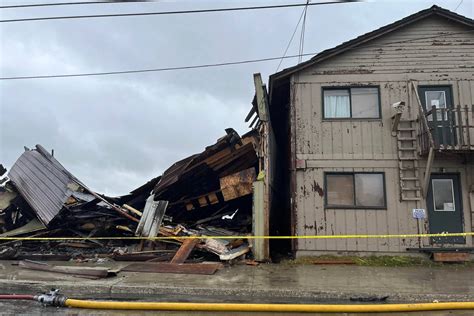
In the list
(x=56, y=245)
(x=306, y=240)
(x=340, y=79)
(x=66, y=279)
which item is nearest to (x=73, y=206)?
(x=56, y=245)

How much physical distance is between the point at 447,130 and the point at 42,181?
12217 mm

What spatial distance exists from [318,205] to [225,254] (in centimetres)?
308

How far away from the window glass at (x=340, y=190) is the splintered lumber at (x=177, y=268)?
153 inches

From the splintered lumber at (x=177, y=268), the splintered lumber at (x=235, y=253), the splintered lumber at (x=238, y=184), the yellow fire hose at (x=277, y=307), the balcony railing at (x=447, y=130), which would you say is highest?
the balcony railing at (x=447, y=130)

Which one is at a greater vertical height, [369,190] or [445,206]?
[369,190]

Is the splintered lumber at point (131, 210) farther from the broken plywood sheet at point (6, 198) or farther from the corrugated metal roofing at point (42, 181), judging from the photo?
the broken plywood sheet at point (6, 198)

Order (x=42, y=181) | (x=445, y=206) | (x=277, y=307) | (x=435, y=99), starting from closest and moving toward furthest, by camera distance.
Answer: (x=277, y=307) → (x=445, y=206) → (x=435, y=99) → (x=42, y=181)

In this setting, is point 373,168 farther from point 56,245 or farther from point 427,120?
point 56,245

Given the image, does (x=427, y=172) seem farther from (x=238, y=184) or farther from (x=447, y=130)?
(x=238, y=184)

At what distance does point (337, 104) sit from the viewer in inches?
486

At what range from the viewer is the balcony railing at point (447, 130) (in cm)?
1084

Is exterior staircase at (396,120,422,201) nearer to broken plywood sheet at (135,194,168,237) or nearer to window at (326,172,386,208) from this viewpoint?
window at (326,172,386,208)

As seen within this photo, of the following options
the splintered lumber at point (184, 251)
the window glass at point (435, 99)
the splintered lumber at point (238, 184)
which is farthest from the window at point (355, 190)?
the splintered lumber at point (184, 251)

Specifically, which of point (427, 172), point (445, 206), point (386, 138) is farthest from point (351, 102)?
point (445, 206)
